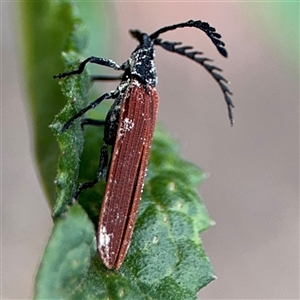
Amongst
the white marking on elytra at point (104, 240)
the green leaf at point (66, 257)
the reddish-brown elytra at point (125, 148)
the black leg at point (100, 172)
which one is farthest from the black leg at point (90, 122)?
the green leaf at point (66, 257)

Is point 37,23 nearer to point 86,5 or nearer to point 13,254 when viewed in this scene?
point 86,5

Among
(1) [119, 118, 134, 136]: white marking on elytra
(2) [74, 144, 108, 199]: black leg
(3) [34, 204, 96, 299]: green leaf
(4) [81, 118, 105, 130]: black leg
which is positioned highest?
(4) [81, 118, 105, 130]: black leg

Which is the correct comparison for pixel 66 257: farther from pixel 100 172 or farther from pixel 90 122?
pixel 90 122

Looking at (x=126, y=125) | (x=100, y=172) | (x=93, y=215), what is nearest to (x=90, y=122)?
(x=126, y=125)

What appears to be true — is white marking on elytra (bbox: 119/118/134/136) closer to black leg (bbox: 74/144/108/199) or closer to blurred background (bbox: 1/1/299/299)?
black leg (bbox: 74/144/108/199)

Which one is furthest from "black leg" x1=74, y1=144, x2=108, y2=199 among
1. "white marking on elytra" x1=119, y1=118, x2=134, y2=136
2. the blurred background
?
the blurred background

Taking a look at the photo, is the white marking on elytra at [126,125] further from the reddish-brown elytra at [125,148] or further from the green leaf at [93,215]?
the green leaf at [93,215]

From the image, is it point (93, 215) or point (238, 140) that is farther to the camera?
point (238, 140)
